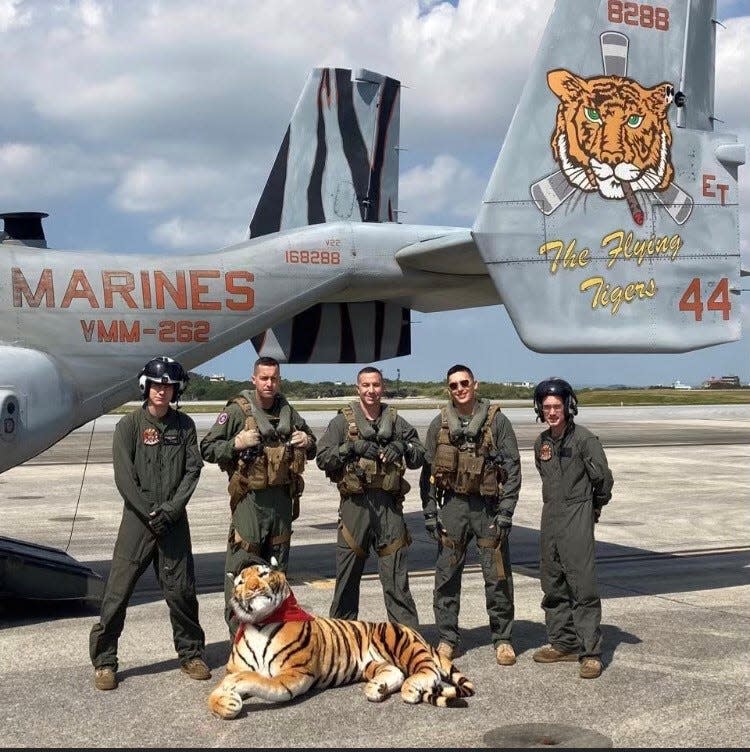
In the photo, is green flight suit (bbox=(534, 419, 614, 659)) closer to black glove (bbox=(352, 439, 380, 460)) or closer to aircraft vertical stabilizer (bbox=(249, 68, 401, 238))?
black glove (bbox=(352, 439, 380, 460))

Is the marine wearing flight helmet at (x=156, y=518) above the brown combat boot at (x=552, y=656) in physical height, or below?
above

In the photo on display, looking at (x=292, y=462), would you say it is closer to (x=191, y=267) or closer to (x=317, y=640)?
(x=317, y=640)

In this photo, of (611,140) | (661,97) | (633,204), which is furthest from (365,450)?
(661,97)

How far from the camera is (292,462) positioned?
254 inches

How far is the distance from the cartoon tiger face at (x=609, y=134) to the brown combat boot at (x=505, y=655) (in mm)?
3981

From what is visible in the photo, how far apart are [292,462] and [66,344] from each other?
9.04 ft

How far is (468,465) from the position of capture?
6445mm

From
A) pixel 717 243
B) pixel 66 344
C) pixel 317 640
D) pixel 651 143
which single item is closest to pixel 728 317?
pixel 717 243

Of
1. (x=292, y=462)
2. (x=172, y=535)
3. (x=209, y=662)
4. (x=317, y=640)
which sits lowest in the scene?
(x=209, y=662)

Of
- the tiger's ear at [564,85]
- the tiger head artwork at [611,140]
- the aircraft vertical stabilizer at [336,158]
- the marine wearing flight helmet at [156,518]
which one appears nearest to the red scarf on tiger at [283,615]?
the marine wearing flight helmet at [156,518]

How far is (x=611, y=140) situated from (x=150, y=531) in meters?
5.03

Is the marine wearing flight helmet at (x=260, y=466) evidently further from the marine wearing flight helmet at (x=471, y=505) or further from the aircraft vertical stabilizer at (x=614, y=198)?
the aircraft vertical stabilizer at (x=614, y=198)

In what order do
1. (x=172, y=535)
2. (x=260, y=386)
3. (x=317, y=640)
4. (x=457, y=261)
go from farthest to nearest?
(x=457, y=261)
(x=260, y=386)
(x=172, y=535)
(x=317, y=640)

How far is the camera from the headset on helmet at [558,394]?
6.52 meters
